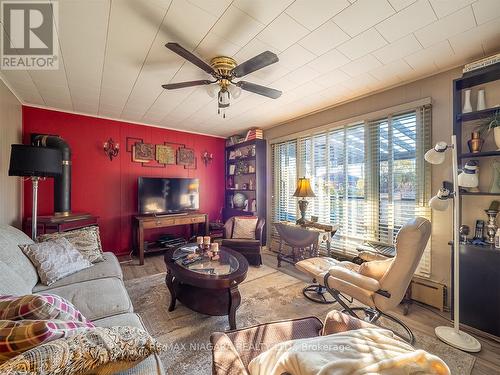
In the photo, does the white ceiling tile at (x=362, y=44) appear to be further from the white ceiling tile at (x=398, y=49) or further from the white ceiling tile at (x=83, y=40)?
the white ceiling tile at (x=83, y=40)

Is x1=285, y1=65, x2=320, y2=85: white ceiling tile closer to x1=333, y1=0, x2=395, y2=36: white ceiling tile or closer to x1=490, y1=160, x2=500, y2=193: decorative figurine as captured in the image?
x1=333, y1=0, x2=395, y2=36: white ceiling tile

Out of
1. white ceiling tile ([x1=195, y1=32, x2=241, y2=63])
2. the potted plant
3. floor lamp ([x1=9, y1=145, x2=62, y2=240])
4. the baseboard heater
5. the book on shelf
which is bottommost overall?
the baseboard heater

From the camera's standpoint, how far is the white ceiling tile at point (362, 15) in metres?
1.48

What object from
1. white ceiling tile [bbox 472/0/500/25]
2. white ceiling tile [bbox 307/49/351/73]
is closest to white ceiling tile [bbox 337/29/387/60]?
white ceiling tile [bbox 307/49/351/73]

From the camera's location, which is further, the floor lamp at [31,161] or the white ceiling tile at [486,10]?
the floor lamp at [31,161]

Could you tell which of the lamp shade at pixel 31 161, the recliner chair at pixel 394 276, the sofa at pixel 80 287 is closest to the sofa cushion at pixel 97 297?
the sofa at pixel 80 287

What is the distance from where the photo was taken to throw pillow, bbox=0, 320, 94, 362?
0.67 metres

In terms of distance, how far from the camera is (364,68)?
2281 mm

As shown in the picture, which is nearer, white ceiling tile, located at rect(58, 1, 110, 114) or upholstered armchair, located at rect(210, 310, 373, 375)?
upholstered armchair, located at rect(210, 310, 373, 375)

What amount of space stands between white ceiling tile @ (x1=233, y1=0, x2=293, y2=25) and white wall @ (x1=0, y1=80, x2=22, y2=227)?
9.31ft

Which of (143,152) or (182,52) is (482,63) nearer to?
(182,52)

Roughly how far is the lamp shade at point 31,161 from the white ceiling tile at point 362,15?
2.95 meters

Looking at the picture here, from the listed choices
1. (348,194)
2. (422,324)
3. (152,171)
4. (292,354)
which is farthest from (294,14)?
(152,171)

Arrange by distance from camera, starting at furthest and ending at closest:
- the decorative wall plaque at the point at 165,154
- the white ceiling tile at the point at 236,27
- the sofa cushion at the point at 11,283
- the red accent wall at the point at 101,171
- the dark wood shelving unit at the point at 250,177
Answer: the dark wood shelving unit at the point at 250,177, the decorative wall plaque at the point at 165,154, the red accent wall at the point at 101,171, the white ceiling tile at the point at 236,27, the sofa cushion at the point at 11,283
